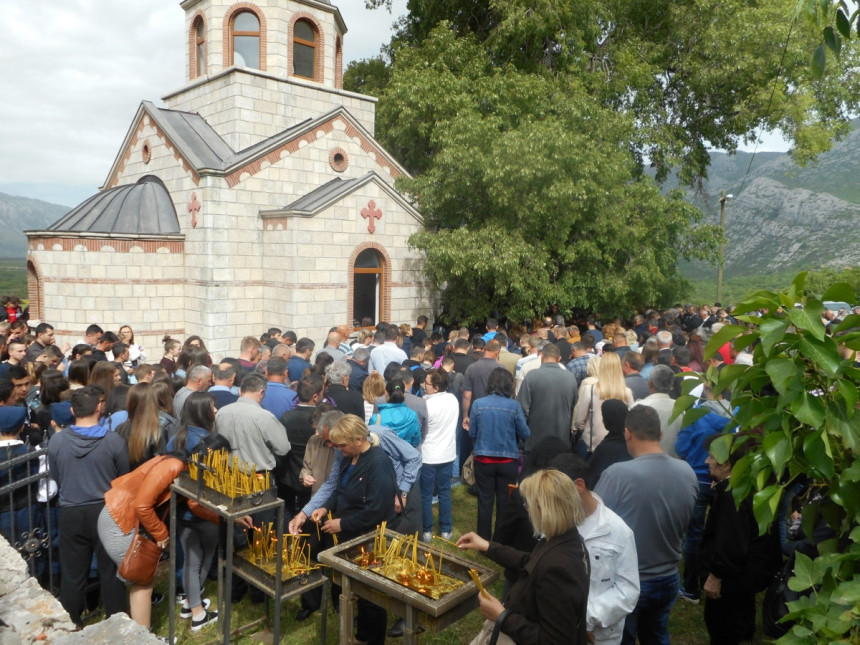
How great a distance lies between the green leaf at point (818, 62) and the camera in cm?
212

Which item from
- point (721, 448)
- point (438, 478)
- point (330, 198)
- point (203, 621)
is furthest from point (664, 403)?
point (330, 198)

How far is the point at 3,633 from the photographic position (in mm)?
3090

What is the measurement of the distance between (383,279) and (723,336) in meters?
14.2

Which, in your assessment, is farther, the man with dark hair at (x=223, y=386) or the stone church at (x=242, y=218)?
the stone church at (x=242, y=218)

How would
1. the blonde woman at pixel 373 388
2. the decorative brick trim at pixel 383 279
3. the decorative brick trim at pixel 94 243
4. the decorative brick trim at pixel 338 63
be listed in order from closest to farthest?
the blonde woman at pixel 373 388 → the decorative brick trim at pixel 94 243 → the decorative brick trim at pixel 383 279 → the decorative brick trim at pixel 338 63

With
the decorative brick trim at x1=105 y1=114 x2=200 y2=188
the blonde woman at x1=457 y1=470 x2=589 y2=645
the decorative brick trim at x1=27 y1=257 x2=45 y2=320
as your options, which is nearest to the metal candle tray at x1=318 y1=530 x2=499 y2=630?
the blonde woman at x1=457 y1=470 x2=589 y2=645

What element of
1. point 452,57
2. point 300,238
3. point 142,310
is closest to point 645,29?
point 452,57

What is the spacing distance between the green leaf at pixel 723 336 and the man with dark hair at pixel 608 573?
149 centimetres

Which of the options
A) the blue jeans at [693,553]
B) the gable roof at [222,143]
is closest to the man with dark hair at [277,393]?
the blue jeans at [693,553]

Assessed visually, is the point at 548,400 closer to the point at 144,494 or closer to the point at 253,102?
the point at 144,494

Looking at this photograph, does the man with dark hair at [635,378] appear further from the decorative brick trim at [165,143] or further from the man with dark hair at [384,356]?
the decorative brick trim at [165,143]

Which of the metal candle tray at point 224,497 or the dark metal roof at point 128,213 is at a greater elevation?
the dark metal roof at point 128,213

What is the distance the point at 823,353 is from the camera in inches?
71.7

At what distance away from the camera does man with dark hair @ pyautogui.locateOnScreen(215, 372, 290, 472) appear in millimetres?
5367
